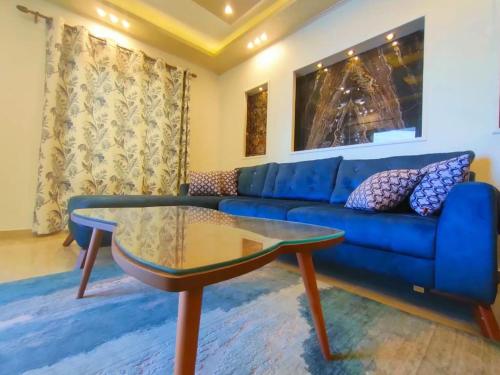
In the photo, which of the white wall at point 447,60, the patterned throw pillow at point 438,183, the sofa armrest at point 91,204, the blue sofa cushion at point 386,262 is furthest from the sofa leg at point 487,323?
the sofa armrest at point 91,204

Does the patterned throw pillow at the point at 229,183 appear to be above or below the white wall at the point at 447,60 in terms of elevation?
below

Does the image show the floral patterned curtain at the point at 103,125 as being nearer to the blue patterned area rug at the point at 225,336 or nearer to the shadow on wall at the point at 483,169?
the blue patterned area rug at the point at 225,336

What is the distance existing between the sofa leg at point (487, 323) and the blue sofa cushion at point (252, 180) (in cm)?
204

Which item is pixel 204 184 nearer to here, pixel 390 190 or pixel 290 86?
pixel 290 86

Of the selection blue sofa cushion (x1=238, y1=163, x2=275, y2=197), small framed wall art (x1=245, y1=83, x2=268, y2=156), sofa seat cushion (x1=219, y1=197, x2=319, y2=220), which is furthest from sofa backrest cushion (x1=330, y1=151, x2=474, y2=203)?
small framed wall art (x1=245, y1=83, x2=268, y2=156)

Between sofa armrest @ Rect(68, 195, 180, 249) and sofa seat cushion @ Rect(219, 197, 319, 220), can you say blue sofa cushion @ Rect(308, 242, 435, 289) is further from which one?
sofa armrest @ Rect(68, 195, 180, 249)

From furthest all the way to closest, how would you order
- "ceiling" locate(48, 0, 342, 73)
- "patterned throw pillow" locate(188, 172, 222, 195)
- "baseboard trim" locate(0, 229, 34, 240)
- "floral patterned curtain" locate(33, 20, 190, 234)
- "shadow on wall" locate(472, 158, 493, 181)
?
"patterned throw pillow" locate(188, 172, 222, 195) → "ceiling" locate(48, 0, 342, 73) → "floral patterned curtain" locate(33, 20, 190, 234) → "baseboard trim" locate(0, 229, 34, 240) → "shadow on wall" locate(472, 158, 493, 181)

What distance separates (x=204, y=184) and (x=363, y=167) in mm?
1699

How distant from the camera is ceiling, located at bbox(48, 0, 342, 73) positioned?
102 inches

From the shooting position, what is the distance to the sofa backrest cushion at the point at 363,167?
1.67 metres

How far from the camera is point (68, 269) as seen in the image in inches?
60.9

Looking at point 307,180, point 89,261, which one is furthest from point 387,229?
point 89,261

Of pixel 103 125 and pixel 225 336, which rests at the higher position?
pixel 103 125

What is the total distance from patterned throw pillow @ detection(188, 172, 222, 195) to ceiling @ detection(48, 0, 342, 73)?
1798mm
